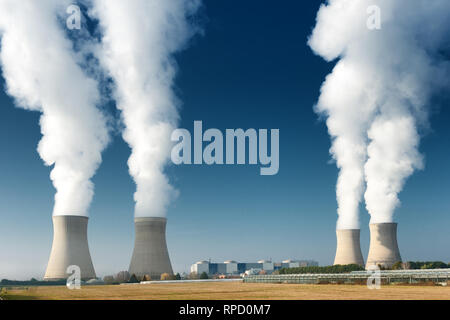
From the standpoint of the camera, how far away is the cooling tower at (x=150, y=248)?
41750 mm

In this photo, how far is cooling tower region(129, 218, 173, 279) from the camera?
41750 mm

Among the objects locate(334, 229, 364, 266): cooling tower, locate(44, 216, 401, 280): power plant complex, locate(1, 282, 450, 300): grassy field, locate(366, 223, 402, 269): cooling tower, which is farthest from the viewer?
locate(334, 229, 364, 266): cooling tower

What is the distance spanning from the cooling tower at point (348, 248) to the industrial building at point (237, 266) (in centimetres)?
9121

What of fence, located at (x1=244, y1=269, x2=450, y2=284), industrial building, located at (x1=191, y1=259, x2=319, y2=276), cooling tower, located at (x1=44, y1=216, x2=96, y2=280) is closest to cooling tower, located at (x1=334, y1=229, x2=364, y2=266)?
fence, located at (x1=244, y1=269, x2=450, y2=284)

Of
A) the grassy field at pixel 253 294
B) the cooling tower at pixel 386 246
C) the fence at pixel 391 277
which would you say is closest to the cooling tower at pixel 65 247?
the grassy field at pixel 253 294

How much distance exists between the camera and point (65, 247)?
3769cm

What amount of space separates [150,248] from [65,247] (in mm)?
7267

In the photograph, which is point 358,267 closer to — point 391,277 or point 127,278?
point 391,277

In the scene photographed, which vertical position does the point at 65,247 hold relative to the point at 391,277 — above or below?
above

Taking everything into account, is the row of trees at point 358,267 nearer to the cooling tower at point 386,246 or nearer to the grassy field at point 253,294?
the cooling tower at point 386,246

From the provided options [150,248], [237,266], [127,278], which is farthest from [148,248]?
[237,266]

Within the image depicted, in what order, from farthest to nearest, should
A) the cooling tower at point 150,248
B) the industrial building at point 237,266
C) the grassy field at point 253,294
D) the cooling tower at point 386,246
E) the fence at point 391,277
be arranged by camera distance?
1. the industrial building at point 237,266
2. the cooling tower at point 386,246
3. the cooling tower at point 150,248
4. the fence at point 391,277
5. the grassy field at point 253,294

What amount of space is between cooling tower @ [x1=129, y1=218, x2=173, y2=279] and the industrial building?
97.4m

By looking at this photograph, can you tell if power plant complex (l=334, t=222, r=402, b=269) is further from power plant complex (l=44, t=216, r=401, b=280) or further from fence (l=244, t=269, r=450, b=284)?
fence (l=244, t=269, r=450, b=284)
